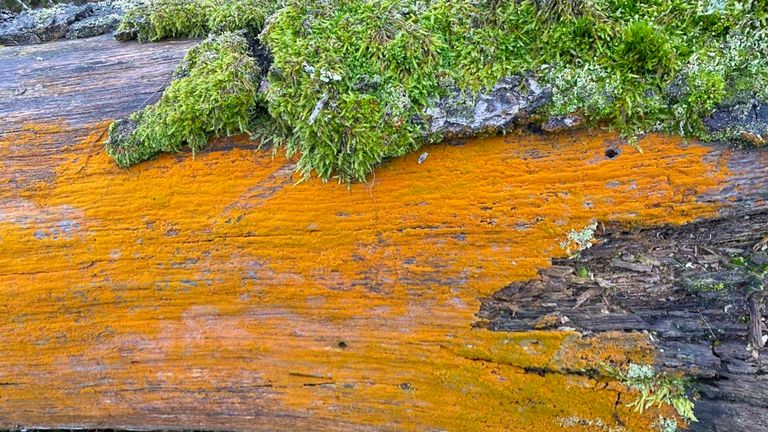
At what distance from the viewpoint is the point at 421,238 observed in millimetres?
2408

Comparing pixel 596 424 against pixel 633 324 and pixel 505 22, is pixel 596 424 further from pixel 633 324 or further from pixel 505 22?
pixel 505 22

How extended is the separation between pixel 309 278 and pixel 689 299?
177 cm

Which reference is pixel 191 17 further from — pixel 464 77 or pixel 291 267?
pixel 464 77

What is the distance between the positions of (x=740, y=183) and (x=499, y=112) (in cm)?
104

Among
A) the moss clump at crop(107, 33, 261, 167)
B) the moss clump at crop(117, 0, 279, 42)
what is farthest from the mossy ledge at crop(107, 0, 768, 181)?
the moss clump at crop(117, 0, 279, 42)

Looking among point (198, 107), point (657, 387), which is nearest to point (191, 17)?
point (198, 107)

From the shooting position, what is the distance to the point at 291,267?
2.52 m

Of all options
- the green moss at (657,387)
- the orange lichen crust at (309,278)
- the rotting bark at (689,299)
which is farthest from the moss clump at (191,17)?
the green moss at (657,387)

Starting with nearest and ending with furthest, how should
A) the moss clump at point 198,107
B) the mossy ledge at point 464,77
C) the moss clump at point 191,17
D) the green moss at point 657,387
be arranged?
1. the mossy ledge at point 464,77
2. the green moss at point 657,387
3. the moss clump at point 198,107
4. the moss clump at point 191,17

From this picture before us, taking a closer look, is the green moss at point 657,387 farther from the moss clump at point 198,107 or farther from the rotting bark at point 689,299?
the moss clump at point 198,107

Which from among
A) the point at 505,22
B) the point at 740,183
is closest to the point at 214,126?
the point at 505,22

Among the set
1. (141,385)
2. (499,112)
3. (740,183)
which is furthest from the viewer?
(141,385)

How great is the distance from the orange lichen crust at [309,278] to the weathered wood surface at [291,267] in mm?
10

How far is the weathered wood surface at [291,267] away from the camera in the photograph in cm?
228
